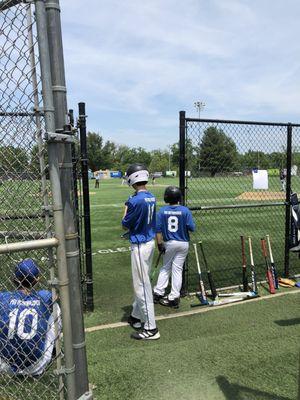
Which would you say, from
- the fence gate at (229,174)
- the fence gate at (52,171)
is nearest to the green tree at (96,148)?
the fence gate at (229,174)

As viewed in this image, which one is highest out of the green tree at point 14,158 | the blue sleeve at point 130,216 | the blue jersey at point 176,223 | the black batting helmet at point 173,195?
the green tree at point 14,158

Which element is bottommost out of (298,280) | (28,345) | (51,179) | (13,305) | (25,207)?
(298,280)

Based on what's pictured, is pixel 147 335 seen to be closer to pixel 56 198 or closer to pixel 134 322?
pixel 134 322

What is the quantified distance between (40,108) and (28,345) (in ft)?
6.67

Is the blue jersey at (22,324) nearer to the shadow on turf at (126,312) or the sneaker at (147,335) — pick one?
the sneaker at (147,335)

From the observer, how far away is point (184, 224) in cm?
574

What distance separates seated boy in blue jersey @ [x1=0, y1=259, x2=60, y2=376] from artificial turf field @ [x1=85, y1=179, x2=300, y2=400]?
2.06 feet

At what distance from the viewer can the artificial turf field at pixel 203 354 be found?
3.44 meters

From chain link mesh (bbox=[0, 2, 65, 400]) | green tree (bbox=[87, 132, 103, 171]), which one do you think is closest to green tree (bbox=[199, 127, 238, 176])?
chain link mesh (bbox=[0, 2, 65, 400])

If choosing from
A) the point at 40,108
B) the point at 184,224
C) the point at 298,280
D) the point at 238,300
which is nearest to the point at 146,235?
the point at 184,224

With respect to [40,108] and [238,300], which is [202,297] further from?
[40,108]

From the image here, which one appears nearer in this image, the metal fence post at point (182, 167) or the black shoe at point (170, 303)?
the black shoe at point (170, 303)

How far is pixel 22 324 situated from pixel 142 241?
1.81 meters

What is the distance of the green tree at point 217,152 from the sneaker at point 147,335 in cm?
272
